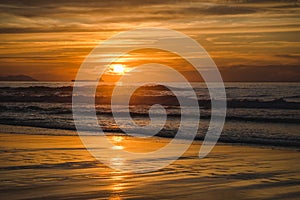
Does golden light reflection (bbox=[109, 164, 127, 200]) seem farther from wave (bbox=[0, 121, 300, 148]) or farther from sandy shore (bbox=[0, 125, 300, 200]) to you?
wave (bbox=[0, 121, 300, 148])

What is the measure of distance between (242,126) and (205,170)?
12.5 meters

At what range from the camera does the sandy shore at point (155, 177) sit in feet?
26.4

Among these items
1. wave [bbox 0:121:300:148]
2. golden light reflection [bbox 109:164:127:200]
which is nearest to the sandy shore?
golden light reflection [bbox 109:164:127:200]

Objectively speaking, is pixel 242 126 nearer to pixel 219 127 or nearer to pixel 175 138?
pixel 219 127

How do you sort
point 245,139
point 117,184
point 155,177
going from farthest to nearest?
1. point 245,139
2. point 155,177
3. point 117,184

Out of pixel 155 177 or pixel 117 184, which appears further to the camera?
pixel 155 177

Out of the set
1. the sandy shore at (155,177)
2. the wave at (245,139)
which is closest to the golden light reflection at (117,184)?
the sandy shore at (155,177)

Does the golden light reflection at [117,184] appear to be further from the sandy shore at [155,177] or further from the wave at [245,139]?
the wave at [245,139]

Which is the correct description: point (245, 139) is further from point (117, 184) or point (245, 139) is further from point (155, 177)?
point (117, 184)

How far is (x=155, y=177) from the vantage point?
9.53m

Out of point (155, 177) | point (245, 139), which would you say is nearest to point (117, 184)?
point (155, 177)

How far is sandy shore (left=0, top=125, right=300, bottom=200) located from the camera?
26.4 feet

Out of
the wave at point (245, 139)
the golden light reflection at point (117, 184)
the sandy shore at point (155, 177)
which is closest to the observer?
the golden light reflection at point (117, 184)

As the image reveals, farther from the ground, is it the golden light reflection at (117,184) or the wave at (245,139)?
the wave at (245,139)
